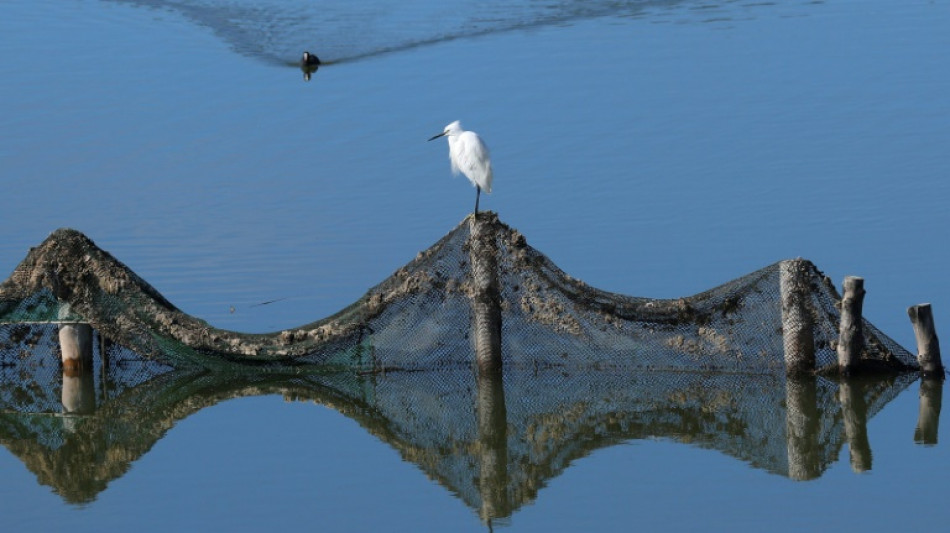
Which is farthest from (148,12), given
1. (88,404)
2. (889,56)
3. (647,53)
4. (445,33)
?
(88,404)

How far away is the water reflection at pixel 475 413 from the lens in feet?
35.8

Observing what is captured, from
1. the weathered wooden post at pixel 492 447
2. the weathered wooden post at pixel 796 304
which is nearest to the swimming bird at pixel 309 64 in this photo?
the weathered wooden post at pixel 492 447

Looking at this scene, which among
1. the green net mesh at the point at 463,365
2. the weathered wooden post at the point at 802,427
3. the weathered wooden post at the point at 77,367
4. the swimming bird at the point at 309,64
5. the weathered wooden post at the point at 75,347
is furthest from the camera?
the swimming bird at the point at 309,64

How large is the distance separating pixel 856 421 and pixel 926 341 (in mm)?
830

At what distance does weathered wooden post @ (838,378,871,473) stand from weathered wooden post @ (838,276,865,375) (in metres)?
0.14

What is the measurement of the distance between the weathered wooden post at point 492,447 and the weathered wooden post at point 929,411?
2.82 metres

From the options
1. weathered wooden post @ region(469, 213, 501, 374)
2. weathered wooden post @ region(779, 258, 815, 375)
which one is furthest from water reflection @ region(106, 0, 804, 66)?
weathered wooden post @ region(779, 258, 815, 375)

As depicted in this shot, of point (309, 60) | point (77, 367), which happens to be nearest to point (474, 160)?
point (77, 367)

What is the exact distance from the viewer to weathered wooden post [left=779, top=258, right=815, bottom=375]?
11586 mm

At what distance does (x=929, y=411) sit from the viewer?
37.2ft

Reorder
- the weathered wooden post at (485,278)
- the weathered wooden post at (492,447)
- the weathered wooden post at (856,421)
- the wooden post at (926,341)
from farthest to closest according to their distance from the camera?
the weathered wooden post at (485,278), the wooden post at (926,341), the weathered wooden post at (856,421), the weathered wooden post at (492,447)

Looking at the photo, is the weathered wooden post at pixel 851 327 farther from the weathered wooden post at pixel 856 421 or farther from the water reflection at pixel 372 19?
the water reflection at pixel 372 19

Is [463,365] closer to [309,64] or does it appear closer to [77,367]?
[77,367]

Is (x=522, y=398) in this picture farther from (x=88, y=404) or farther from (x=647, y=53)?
(x=647, y=53)
